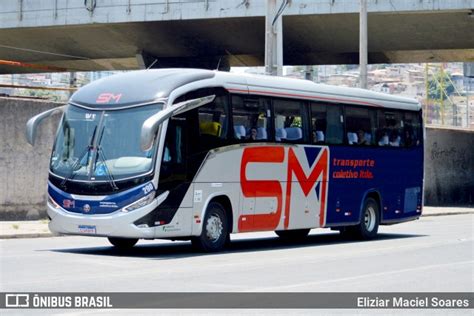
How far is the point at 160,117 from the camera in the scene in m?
18.8

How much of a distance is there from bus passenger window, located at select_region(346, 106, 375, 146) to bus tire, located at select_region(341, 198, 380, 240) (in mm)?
1526

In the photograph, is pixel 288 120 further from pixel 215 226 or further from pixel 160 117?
pixel 160 117

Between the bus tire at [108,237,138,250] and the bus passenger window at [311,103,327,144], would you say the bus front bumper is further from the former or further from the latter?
the bus passenger window at [311,103,327,144]

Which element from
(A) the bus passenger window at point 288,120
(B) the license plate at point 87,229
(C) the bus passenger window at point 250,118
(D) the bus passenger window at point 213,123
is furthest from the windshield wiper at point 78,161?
(A) the bus passenger window at point 288,120

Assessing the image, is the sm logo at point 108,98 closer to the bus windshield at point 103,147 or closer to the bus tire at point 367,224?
the bus windshield at point 103,147

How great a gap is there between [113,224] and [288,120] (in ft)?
18.2

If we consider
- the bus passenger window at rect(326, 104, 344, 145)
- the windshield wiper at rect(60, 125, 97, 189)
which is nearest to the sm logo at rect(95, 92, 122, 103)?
the windshield wiper at rect(60, 125, 97, 189)

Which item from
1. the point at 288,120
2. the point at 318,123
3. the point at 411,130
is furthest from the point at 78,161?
the point at 411,130

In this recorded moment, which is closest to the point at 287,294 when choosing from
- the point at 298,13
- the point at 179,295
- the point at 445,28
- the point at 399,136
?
the point at 179,295

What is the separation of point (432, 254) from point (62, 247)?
725 centimetres

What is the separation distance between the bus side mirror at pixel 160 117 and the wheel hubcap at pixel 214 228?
7.28 ft

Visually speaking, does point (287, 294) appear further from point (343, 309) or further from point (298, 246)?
point (298, 246)

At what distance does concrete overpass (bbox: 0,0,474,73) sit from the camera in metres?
49.7

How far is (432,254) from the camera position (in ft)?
69.3
